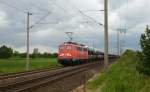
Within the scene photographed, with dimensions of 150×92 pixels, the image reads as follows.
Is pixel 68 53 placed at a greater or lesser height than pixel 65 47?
lesser

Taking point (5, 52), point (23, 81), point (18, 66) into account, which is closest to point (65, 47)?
point (18, 66)

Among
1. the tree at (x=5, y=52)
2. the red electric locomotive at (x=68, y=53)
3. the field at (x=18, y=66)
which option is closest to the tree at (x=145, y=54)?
the field at (x=18, y=66)

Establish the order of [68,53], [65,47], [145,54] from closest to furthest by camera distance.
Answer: [145,54], [68,53], [65,47]

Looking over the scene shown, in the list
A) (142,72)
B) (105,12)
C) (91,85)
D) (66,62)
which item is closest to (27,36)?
(66,62)

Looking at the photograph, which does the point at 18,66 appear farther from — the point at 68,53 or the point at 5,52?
the point at 5,52

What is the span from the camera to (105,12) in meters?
34.2

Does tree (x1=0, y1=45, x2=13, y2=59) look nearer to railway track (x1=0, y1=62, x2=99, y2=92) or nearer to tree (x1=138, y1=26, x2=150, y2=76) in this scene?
railway track (x1=0, y1=62, x2=99, y2=92)

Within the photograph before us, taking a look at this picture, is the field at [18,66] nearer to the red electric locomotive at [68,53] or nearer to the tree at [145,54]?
the red electric locomotive at [68,53]

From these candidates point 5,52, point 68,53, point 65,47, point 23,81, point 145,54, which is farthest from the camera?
point 5,52

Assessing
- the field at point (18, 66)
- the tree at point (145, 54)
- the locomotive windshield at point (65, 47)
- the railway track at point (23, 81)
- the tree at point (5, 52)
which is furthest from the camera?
the tree at point (5, 52)

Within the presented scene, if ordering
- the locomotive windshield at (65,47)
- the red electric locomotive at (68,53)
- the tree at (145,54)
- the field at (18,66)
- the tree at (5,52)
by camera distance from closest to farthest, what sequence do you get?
the tree at (145,54) → the field at (18,66) → the red electric locomotive at (68,53) → the locomotive windshield at (65,47) → the tree at (5,52)

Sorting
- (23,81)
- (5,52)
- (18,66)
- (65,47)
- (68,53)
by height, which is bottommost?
(23,81)

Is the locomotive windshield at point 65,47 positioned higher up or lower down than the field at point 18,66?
higher up

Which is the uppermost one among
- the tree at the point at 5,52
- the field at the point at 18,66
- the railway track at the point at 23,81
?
the tree at the point at 5,52
